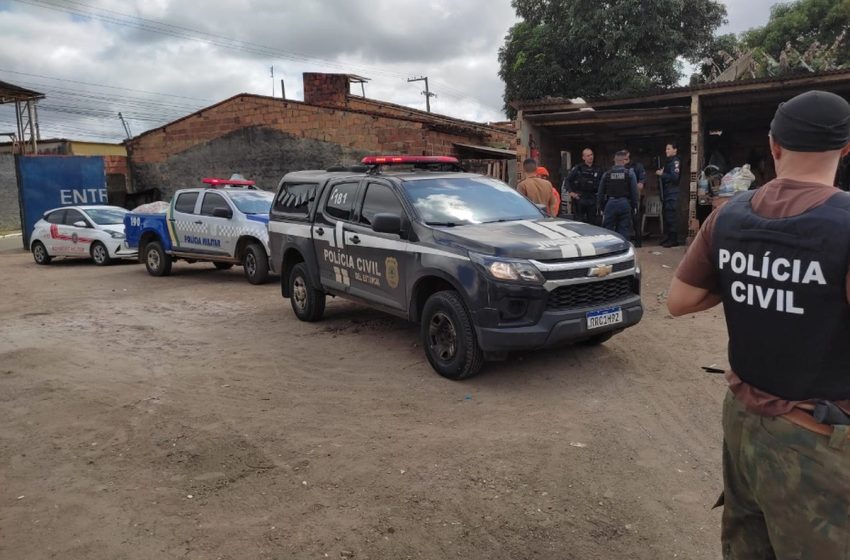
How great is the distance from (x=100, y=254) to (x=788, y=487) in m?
15.6

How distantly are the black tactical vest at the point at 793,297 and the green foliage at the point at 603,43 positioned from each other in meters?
20.1

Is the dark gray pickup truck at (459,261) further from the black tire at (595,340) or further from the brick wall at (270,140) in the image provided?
the brick wall at (270,140)

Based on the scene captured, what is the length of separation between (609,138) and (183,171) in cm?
1247

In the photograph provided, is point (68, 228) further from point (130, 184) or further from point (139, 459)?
point (139, 459)

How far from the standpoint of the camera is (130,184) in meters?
20.8

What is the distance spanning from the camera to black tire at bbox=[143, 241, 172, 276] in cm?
1247

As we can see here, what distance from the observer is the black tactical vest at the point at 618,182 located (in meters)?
10.2

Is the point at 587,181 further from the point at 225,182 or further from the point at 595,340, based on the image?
the point at 225,182

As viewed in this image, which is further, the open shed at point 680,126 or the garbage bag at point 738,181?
the open shed at point 680,126

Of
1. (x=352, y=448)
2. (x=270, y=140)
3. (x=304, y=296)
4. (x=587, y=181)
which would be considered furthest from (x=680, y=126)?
(x=352, y=448)

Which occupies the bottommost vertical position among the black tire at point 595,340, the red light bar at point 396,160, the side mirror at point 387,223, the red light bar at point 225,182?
the black tire at point 595,340

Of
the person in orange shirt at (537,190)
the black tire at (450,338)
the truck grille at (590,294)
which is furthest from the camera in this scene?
the person in orange shirt at (537,190)

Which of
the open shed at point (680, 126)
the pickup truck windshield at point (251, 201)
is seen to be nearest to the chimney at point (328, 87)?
the open shed at point (680, 126)

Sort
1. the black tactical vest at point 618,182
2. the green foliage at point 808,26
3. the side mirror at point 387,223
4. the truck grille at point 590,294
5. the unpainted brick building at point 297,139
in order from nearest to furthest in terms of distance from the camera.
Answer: the truck grille at point 590,294, the side mirror at point 387,223, the black tactical vest at point 618,182, the unpainted brick building at point 297,139, the green foliage at point 808,26
